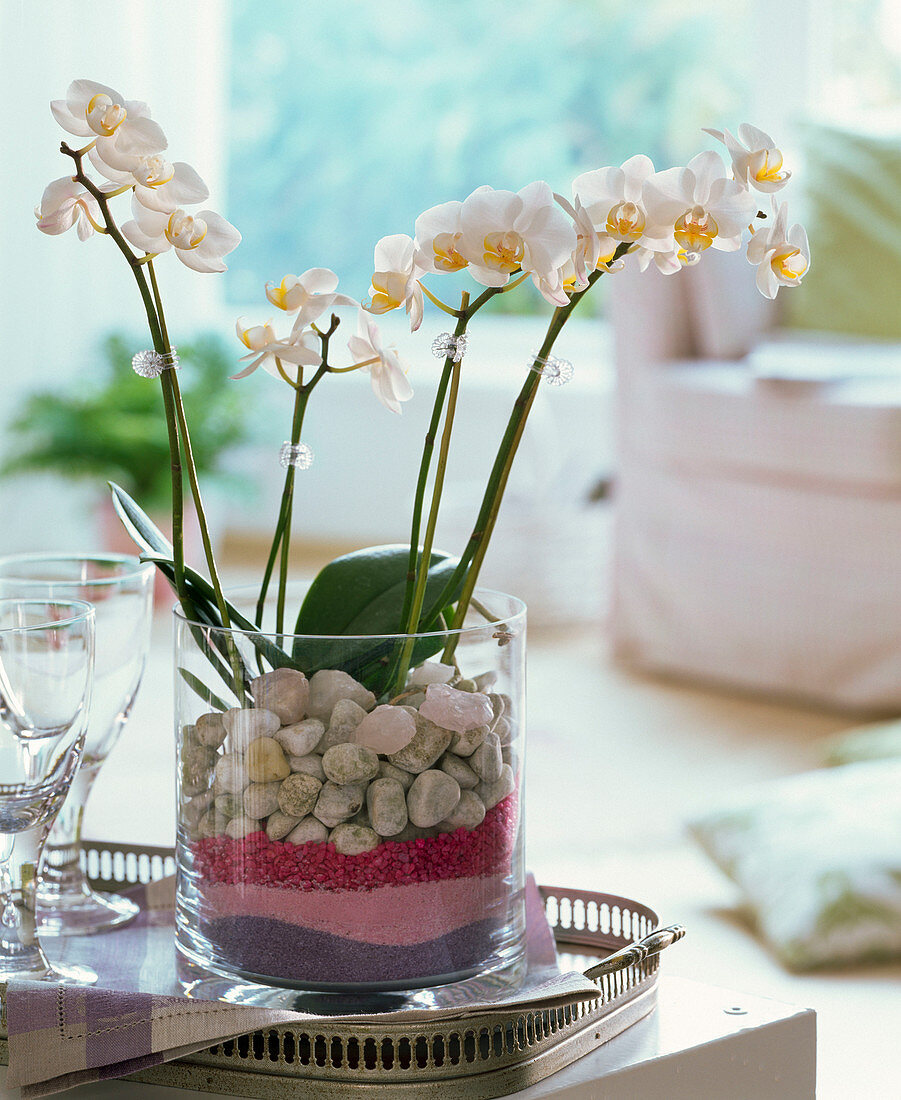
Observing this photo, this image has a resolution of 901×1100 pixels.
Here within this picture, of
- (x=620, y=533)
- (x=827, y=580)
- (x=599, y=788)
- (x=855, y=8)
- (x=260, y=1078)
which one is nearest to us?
(x=260, y=1078)

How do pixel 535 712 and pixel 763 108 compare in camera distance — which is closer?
pixel 535 712

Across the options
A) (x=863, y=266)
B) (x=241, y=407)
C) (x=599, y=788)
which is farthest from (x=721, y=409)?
(x=241, y=407)

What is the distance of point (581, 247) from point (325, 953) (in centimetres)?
30

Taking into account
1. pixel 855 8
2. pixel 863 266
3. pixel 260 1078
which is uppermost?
pixel 855 8

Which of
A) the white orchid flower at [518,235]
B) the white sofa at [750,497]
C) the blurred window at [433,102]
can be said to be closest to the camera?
the white orchid flower at [518,235]

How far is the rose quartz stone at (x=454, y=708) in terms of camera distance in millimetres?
555

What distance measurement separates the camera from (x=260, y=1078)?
0.56 m

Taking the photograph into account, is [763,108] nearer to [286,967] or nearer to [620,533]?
[620,533]

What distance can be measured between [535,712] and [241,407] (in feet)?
4.19

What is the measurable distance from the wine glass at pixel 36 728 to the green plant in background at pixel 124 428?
7.95 feet

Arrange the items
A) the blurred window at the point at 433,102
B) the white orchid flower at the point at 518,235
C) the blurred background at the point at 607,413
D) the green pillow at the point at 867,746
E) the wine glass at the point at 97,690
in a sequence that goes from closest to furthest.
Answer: the white orchid flower at the point at 518,235
the wine glass at the point at 97,690
the blurred background at the point at 607,413
the green pillow at the point at 867,746
the blurred window at the point at 433,102

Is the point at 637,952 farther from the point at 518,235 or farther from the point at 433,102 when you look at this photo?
the point at 433,102

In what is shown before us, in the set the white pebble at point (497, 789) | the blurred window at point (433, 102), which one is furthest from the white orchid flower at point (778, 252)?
the blurred window at point (433, 102)

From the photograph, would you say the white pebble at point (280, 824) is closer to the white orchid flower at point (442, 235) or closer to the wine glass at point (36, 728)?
the wine glass at point (36, 728)
